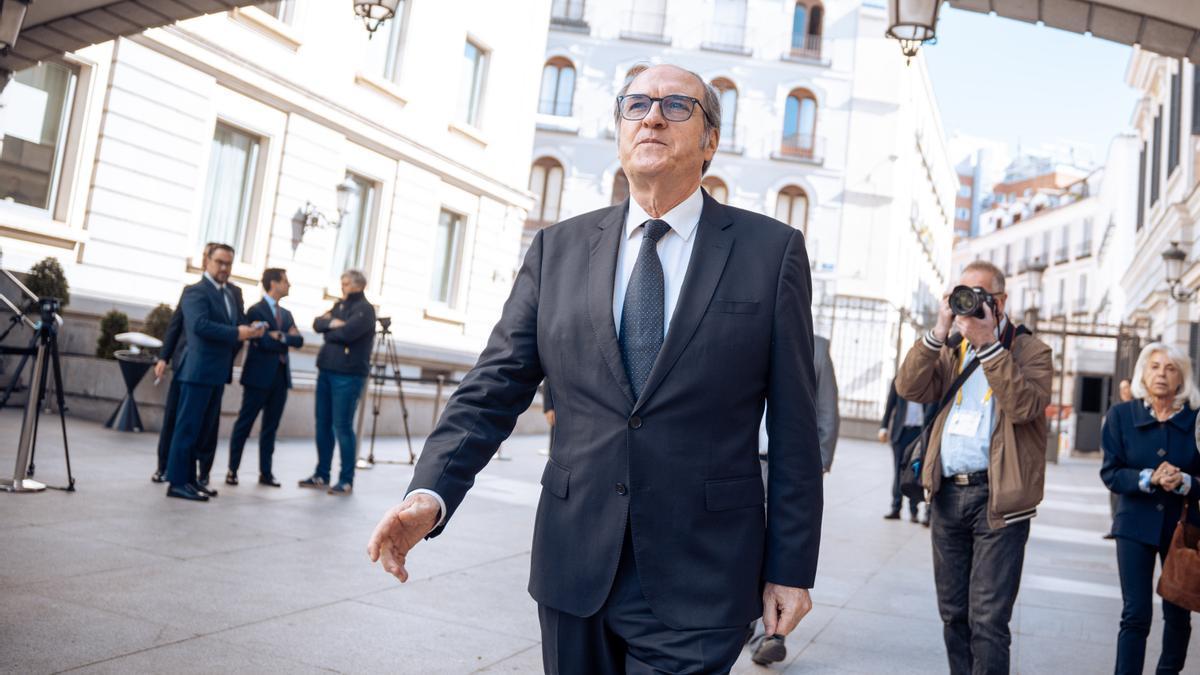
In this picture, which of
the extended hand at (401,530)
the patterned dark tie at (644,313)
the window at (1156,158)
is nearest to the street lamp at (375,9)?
the patterned dark tie at (644,313)

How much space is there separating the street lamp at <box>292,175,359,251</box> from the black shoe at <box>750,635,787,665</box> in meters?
13.6

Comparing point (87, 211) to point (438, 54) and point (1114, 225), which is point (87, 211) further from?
point (1114, 225)

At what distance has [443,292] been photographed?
71.7 ft

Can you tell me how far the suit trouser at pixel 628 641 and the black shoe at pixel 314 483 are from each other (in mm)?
7133

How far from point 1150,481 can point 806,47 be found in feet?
118

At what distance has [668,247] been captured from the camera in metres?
2.39

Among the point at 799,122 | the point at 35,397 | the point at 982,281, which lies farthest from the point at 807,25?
the point at 982,281

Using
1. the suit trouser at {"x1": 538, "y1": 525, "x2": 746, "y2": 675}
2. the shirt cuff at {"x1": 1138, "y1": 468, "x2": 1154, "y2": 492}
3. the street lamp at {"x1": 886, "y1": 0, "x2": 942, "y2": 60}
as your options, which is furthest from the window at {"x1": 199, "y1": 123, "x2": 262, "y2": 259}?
the suit trouser at {"x1": 538, "y1": 525, "x2": 746, "y2": 675}

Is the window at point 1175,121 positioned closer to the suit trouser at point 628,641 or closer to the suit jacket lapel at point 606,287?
the suit jacket lapel at point 606,287

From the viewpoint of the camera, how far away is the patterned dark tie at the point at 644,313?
2258mm

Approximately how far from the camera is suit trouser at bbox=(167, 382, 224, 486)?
7598 millimetres

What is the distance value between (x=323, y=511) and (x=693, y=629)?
6.25m

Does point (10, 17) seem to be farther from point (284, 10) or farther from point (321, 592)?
point (284, 10)

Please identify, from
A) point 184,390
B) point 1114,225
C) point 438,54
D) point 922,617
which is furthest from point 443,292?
point 1114,225
